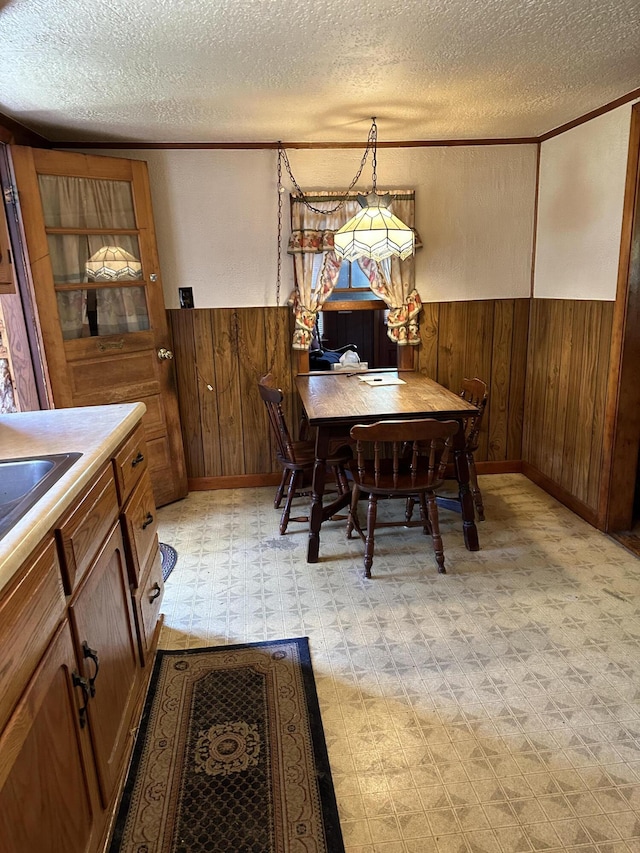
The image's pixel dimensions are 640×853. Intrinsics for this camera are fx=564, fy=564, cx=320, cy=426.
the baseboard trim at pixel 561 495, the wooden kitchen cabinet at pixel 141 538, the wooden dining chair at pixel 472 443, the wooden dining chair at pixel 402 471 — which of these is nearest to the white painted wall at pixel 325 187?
the wooden dining chair at pixel 472 443

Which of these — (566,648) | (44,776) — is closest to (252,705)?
(44,776)

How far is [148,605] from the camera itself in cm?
205

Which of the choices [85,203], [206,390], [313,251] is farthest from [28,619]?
[313,251]

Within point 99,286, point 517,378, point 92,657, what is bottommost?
point 92,657

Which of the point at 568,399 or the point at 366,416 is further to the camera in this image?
the point at 568,399

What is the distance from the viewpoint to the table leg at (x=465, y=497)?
2.92 metres

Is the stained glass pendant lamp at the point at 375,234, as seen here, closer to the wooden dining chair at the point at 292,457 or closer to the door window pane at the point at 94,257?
the wooden dining chair at the point at 292,457

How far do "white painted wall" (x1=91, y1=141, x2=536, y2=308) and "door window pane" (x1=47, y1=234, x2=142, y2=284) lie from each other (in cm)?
29

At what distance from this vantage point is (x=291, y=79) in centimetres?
241

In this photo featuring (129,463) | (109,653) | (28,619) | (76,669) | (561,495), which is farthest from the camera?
(561,495)

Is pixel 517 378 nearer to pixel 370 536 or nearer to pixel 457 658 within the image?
pixel 370 536

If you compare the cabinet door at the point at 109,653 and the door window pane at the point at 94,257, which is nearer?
the cabinet door at the point at 109,653

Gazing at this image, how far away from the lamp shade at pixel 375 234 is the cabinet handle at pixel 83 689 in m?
2.32

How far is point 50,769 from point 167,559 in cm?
194
